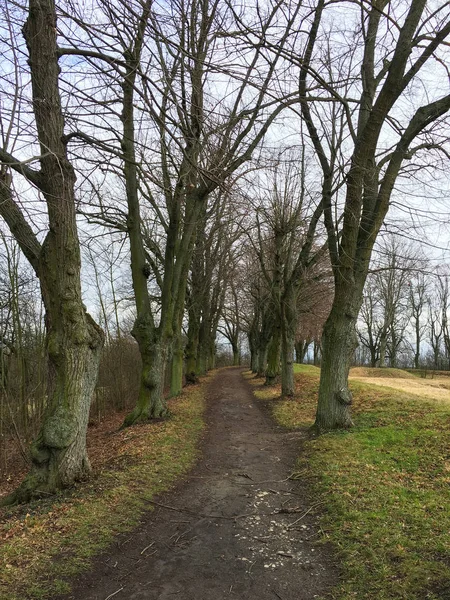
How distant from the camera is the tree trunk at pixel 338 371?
8.86m

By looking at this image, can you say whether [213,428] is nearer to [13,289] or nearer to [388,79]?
[13,289]

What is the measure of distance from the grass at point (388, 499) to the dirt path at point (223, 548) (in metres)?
0.30

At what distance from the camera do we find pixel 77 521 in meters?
4.56

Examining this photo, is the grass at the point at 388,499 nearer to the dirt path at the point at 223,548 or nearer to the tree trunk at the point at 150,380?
the dirt path at the point at 223,548

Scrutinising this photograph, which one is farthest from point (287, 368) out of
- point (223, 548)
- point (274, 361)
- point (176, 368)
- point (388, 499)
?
point (223, 548)

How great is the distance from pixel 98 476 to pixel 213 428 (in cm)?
484

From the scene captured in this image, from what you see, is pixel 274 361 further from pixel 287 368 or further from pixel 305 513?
pixel 305 513

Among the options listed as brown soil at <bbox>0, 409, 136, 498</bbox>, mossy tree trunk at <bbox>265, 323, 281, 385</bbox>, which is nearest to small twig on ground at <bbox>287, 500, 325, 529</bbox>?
brown soil at <bbox>0, 409, 136, 498</bbox>

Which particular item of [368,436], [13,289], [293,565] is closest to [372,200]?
[368,436]

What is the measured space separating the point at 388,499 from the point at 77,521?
11.8 feet

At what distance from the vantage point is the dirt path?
3.40 metres

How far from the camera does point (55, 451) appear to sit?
5.50m

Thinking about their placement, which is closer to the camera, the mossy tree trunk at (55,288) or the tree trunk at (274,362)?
the mossy tree trunk at (55,288)

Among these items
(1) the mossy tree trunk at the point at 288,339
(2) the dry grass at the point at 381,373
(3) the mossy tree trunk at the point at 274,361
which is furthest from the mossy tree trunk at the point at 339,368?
(2) the dry grass at the point at 381,373
